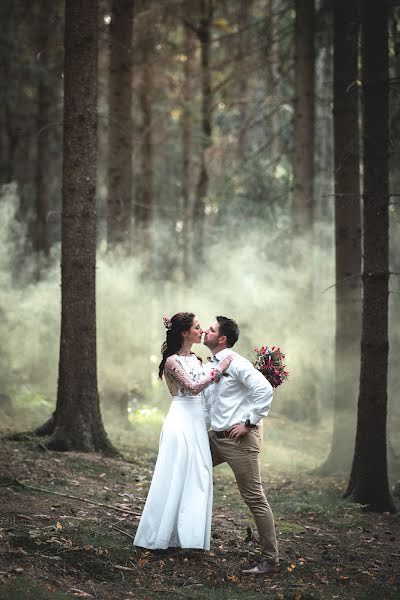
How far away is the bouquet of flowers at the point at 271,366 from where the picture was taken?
20.2ft

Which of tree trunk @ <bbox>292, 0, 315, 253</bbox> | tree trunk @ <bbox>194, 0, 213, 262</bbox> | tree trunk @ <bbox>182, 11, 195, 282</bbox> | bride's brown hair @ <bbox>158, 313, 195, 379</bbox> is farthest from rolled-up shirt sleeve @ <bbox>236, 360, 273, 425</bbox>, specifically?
tree trunk @ <bbox>182, 11, 195, 282</bbox>

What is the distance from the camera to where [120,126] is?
13.5 m

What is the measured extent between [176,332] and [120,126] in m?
8.34

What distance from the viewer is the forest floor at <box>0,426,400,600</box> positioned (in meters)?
5.12

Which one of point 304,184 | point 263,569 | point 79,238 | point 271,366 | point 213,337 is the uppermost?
point 304,184

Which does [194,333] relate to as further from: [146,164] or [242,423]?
[146,164]

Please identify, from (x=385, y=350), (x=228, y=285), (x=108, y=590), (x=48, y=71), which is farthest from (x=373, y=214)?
(x=48, y=71)

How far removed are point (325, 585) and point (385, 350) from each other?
12.3 ft

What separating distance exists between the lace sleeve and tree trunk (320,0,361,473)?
18.8ft

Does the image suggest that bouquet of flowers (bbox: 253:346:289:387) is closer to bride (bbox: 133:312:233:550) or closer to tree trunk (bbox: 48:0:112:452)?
bride (bbox: 133:312:233:550)

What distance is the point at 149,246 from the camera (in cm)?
1936

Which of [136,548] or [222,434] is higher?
[222,434]

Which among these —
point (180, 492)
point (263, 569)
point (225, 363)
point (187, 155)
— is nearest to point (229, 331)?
point (225, 363)

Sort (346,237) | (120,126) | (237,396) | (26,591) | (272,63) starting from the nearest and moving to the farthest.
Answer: (26,591) < (237,396) < (346,237) < (120,126) < (272,63)
